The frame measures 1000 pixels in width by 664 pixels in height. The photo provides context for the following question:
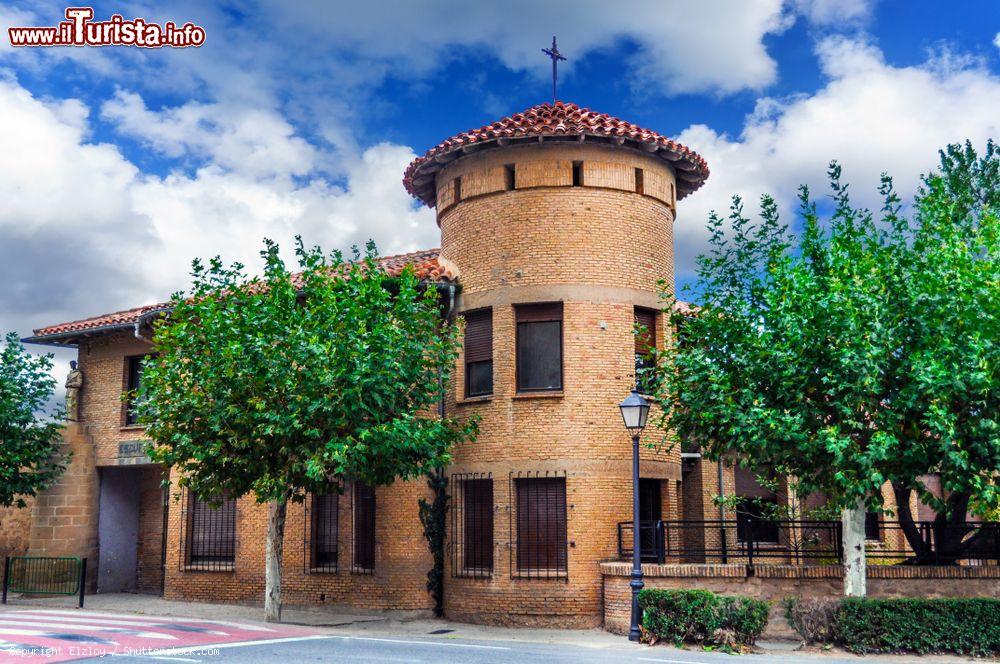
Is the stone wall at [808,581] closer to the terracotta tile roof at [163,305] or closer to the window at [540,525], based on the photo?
the window at [540,525]

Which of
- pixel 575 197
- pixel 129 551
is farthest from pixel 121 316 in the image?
pixel 575 197

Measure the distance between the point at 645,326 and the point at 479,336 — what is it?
3.34m

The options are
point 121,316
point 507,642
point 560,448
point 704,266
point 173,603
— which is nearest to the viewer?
point 507,642

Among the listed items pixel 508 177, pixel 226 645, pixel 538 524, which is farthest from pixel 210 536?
pixel 508 177

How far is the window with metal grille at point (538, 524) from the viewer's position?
59.9 ft

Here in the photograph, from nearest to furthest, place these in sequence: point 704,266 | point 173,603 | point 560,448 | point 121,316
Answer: point 704,266 < point 560,448 < point 173,603 < point 121,316

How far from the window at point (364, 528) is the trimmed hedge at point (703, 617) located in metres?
6.94

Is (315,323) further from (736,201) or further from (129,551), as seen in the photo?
(129,551)

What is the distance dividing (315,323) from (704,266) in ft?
21.9

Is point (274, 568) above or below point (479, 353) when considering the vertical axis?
below

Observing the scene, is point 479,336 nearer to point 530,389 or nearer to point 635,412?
point 530,389

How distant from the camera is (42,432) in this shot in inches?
910

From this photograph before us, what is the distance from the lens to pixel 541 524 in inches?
728

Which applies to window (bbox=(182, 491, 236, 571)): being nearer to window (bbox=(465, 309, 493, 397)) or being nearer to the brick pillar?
the brick pillar
